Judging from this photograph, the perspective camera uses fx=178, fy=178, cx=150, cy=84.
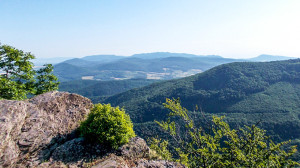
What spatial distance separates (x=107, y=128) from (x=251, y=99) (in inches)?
6537

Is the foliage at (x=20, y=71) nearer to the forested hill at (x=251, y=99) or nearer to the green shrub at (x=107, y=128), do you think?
the green shrub at (x=107, y=128)

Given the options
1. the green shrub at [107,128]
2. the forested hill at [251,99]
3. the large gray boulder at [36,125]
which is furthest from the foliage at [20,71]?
the forested hill at [251,99]

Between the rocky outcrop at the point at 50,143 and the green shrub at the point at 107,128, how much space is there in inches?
20.2

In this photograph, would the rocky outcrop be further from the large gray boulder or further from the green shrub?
the green shrub

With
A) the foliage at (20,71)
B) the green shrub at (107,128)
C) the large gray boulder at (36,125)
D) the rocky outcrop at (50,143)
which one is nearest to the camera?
the large gray boulder at (36,125)

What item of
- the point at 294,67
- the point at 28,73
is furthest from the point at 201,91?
the point at 28,73

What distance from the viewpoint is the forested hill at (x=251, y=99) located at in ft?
378

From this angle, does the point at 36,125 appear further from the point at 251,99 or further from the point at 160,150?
the point at 251,99

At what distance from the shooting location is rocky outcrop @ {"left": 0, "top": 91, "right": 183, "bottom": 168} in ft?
36.1

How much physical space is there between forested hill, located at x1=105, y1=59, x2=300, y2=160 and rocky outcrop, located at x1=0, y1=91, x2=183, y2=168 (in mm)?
98816

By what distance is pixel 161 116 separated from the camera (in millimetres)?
146625

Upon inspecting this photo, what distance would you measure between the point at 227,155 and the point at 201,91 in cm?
18360

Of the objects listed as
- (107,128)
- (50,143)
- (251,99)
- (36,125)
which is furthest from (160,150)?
(251,99)

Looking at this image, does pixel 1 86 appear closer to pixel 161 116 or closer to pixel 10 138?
pixel 10 138
